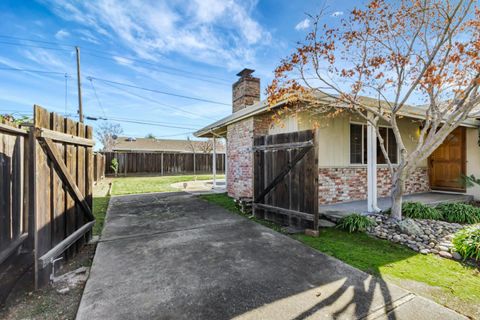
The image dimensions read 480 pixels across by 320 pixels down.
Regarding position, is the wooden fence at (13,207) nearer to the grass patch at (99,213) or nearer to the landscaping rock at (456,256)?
the grass patch at (99,213)

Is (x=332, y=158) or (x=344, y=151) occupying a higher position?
(x=344, y=151)

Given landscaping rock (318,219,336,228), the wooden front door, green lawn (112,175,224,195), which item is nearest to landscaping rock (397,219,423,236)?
landscaping rock (318,219,336,228)

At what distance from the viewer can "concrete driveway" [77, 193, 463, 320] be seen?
207cm

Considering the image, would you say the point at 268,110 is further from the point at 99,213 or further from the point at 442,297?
the point at 99,213

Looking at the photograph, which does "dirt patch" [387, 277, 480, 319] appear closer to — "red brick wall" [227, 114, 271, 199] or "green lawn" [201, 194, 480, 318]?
"green lawn" [201, 194, 480, 318]

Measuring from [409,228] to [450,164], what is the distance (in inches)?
243

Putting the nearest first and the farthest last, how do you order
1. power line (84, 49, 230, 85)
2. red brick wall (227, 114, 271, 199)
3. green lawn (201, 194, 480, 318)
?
green lawn (201, 194, 480, 318), red brick wall (227, 114, 271, 199), power line (84, 49, 230, 85)

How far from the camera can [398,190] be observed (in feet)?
15.6

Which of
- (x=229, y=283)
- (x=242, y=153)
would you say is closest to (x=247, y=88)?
(x=242, y=153)

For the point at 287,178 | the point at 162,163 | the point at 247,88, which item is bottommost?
the point at 287,178

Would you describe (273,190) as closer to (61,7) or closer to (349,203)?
Answer: (349,203)

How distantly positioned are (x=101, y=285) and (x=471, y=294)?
3.79 meters

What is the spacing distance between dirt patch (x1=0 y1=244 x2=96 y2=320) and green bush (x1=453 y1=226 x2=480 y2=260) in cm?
475

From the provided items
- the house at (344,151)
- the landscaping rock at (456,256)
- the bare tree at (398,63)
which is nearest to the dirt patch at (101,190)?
the house at (344,151)
